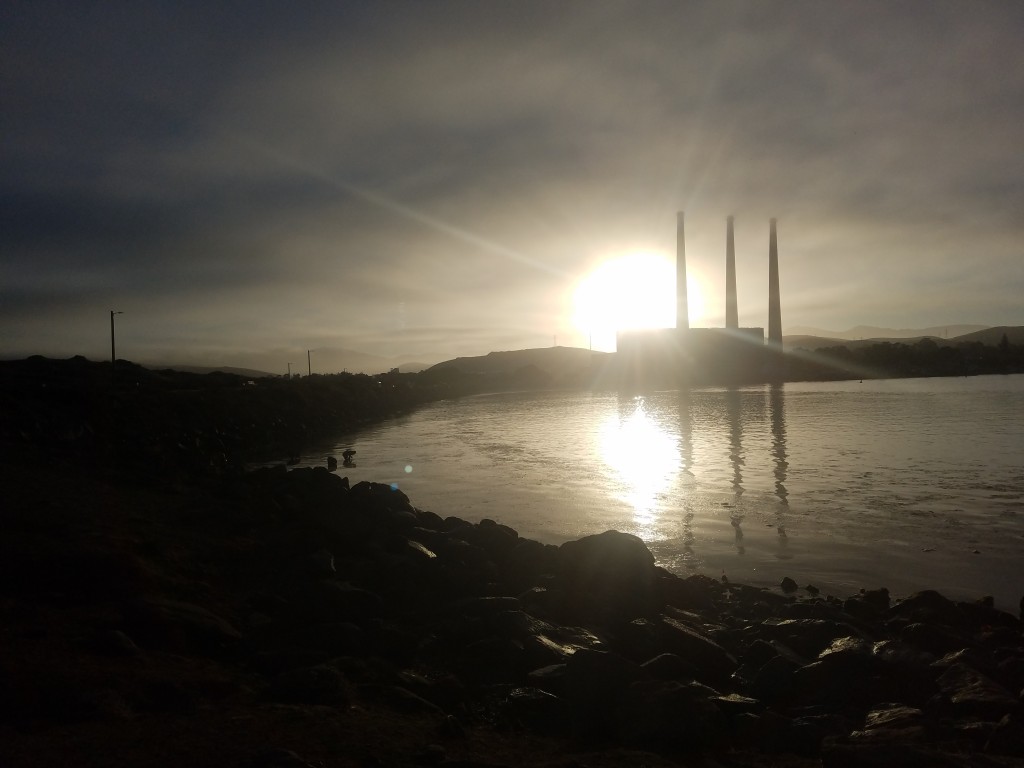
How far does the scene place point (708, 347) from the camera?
11962cm

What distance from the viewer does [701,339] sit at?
121 m

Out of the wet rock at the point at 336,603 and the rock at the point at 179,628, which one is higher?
the rock at the point at 179,628

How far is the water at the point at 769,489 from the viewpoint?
40.2ft

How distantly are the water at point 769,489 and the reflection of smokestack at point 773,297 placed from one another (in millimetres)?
77702

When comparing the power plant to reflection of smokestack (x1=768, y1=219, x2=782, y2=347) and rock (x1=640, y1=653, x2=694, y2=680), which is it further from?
rock (x1=640, y1=653, x2=694, y2=680)

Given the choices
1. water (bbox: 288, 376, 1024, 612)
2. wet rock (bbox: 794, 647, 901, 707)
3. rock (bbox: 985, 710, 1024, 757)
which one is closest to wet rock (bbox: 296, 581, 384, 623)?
wet rock (bbox: 794, 647, 901, 707)

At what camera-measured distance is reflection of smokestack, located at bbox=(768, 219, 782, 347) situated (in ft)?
385

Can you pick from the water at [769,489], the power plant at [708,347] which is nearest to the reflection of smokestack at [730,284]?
the power plant at [708,347]

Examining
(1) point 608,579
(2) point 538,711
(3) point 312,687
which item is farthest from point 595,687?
(1) point 608,579

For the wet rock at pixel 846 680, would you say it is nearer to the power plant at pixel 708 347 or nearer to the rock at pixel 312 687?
the rock at pixel 312 687

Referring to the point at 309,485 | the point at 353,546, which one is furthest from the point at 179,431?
the point at 353,546

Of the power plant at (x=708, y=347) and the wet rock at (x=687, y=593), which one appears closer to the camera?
the wet rock at (x=687, y=593)

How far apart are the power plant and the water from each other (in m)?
74.5

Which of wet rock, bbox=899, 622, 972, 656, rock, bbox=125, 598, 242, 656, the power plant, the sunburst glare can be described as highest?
the power plant
